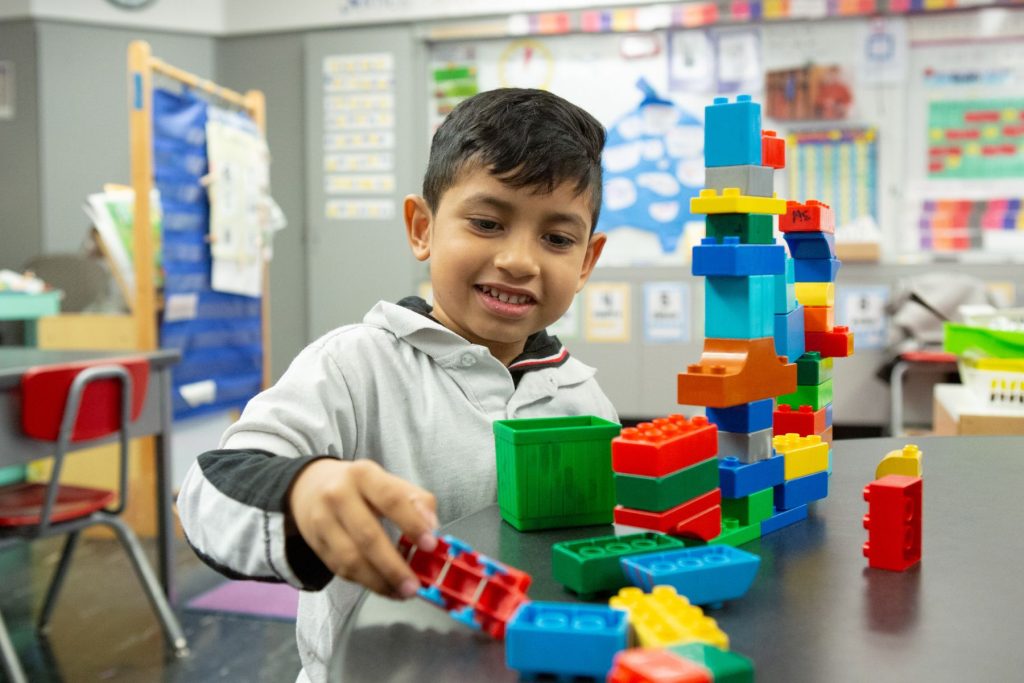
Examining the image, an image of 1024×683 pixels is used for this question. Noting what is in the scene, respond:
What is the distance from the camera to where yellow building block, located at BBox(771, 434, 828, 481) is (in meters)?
0.68

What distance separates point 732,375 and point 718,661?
0.27 metres

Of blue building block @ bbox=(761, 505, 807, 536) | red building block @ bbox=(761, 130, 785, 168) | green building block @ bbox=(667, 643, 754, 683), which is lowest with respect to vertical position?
blue building block @ bbox=(761, 505, 807, 536)

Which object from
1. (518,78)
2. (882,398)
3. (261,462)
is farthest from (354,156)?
(261,462)

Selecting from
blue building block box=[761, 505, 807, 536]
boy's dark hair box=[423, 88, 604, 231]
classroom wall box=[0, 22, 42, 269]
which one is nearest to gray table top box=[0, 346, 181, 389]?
boy's dark hair box=[423, 88, 604, 231]

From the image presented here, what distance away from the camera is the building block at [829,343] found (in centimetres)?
76

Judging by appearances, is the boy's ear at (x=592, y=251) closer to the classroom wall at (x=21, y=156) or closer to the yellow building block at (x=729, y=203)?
the yellow building block at (x=729, y=203)

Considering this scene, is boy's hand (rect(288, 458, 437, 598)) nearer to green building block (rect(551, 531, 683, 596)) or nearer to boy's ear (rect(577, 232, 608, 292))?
green building block (rect(551, 531, 683, 596))

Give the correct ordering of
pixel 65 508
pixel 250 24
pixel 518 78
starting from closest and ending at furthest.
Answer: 1. pixel 65 508
2. pixel 518 78
3. pixel 250 24

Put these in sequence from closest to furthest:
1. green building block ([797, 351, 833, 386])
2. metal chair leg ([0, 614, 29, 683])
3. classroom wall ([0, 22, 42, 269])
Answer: green building block ([797, 351, 833, 386]), metal chair leg ([0, 614, 29, 683]), classroom wall ([0, 22, 42, 269])

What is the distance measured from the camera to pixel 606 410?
1024 mm

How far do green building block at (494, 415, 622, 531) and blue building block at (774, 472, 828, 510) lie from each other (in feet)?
0.41

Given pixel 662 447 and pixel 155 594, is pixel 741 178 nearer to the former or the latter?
pixel 662 447

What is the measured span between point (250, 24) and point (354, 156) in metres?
0.91

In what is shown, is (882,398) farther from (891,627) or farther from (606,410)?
(891,627)
